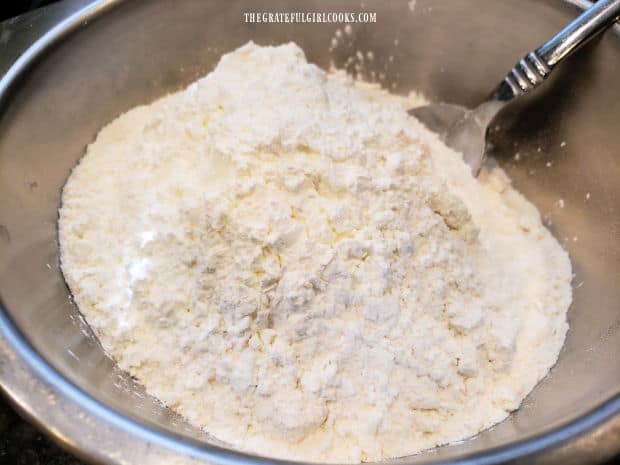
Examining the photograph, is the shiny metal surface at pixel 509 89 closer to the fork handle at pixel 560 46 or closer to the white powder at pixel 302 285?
the fork handle at pixel 560 46

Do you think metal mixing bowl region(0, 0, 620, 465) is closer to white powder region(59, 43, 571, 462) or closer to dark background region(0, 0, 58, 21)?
white powder region(59, 43, 571, 462)

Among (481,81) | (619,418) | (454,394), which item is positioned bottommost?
(454,394)

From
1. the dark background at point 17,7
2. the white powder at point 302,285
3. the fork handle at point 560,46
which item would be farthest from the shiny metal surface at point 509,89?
the dark background at point 17,7

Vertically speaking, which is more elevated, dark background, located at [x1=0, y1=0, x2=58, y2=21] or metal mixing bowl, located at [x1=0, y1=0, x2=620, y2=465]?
dark background, located at [x1=0, y1=0, x2=58, y2=21]

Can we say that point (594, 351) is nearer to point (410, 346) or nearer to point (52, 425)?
point (410, 346)

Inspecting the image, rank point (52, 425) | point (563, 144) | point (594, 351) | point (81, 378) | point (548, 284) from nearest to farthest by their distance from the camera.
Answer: point (52, 425) < point (81, 378) < point (594, 351) < point (548, 284) < point (563, 144)

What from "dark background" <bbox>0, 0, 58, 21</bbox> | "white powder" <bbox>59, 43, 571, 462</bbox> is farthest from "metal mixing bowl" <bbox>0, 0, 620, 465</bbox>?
"dark background" <bbox>0, 0, 58, 21</bbox>

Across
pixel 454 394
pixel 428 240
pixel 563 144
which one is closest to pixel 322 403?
pixel 454 394

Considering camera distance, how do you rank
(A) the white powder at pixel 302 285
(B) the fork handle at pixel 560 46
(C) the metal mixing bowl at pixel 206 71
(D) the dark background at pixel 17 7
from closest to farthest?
(C) the metal mixing bowl at pixel 206 71 → (A) the white powder at pixel 302 285 → (B) the fork handle at pixel 560 46 → (D) the dark background at pixel 17 7
